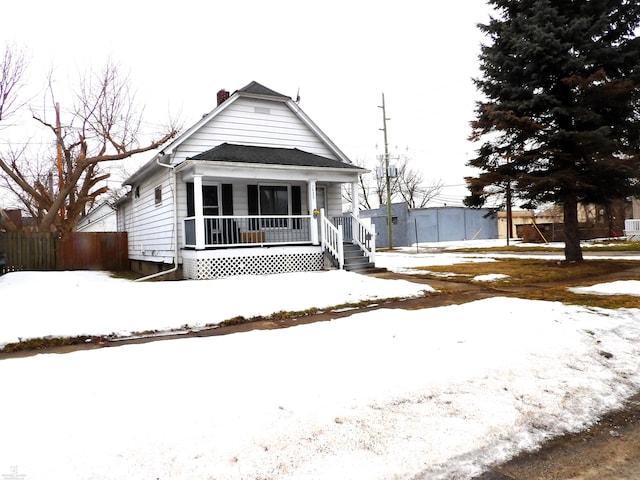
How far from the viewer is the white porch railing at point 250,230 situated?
11656 millimetres

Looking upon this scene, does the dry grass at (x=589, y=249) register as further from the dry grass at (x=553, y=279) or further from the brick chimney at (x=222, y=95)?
the brick chimney at (x=222, y=95)

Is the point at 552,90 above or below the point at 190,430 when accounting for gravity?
above

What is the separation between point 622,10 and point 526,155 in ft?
→ 16.5

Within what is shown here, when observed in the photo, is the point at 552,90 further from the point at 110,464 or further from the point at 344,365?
the point at 110,464

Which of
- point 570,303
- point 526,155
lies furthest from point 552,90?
point 570,303

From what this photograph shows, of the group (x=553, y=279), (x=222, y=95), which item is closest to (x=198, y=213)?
(x=222, y=95)

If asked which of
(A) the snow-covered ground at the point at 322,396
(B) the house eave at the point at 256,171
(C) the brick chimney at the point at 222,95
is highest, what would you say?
(C) the brick chimney at the point at 222,95

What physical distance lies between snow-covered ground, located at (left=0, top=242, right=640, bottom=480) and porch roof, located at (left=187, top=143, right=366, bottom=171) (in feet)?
21.1

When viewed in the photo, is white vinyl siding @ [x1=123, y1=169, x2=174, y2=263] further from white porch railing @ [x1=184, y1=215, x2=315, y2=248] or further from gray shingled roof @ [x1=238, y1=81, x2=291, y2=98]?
gray shingled roof @ [x1=238, y1=81, x2=291, y2=98]

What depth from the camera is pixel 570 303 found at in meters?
6.83

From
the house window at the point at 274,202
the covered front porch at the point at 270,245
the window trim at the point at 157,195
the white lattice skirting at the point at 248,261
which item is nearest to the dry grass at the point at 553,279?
the covered front porch at the point at 270,245

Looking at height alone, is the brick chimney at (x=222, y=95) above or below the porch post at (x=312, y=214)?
above

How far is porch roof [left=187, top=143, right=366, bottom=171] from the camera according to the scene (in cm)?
1135

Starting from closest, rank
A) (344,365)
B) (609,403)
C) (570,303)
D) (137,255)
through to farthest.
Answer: (609,403) < (344,365) < (570,303) < (137,255)
